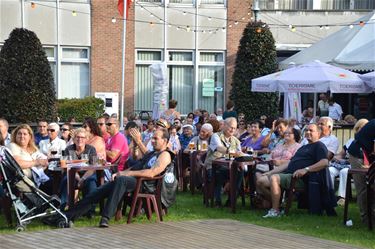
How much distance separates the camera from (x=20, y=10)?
27.0m

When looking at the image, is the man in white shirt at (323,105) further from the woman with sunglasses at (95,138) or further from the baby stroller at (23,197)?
the baby stroller at (23,197)

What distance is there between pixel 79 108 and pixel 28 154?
15019mm

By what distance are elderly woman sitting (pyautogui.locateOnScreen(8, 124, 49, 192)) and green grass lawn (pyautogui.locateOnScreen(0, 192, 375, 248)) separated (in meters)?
0.80

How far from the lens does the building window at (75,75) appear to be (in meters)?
28.3

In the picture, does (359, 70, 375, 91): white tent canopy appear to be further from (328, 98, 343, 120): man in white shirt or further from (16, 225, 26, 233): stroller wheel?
(16, 225, 26, 233): stroller wheel

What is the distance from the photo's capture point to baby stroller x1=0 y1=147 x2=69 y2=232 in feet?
33.3

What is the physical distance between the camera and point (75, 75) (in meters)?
28.5

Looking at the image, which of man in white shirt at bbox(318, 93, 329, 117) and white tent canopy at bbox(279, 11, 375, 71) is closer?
white tent canopy at bbox(279, 11, 375, 71)

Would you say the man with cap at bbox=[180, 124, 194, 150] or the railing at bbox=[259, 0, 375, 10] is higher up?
the railing at bbox=[259, 0, 375, 10]

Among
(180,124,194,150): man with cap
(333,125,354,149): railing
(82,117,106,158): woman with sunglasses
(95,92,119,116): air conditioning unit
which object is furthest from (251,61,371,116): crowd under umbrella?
(95,92,119,116): air conditioning unit

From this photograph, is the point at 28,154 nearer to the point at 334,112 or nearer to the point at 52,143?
the point at 52,143

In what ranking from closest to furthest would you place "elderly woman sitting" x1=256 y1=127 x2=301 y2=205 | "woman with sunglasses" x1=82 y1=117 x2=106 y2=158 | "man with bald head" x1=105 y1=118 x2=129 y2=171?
"woman with sunglasses" x1=82 y1=117 x2=106 y2=158, "elderly woman sitting" x1=256 y1=127 x2=301 y2=205, "man with bald head" x1=105 y1=118 x2=129 y2=171

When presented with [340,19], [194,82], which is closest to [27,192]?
[194,82]

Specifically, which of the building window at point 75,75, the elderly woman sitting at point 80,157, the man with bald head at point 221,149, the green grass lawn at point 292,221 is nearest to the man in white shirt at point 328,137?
the green grass lawn at point 292,221
